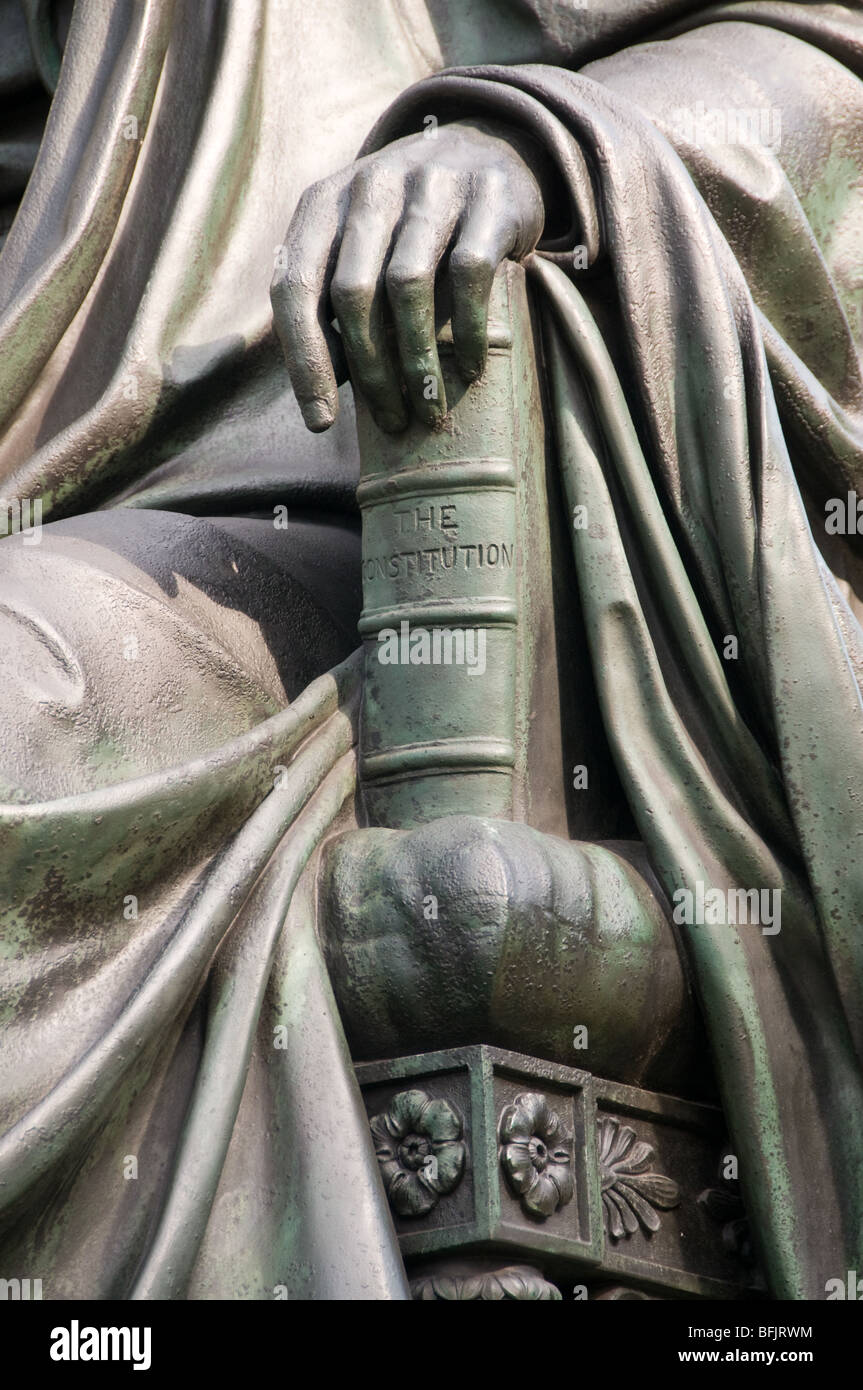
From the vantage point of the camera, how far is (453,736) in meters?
3.00

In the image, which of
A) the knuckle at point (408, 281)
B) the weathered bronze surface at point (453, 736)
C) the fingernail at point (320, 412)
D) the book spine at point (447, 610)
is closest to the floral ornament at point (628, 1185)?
the weathered bronze surface at point (453, 736)

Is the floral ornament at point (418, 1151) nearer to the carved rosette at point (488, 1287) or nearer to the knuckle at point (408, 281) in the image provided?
the carved rosette at point (488, 1287)

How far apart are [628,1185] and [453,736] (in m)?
0.62

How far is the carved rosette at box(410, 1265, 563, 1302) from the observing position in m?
2.71

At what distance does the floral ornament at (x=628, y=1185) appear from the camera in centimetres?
291

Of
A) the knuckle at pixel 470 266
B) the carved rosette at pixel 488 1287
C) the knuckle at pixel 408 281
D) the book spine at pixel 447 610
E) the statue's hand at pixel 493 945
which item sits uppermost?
the knuckle at pixel 470 266

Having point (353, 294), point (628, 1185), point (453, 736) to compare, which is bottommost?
point (628, 1185)

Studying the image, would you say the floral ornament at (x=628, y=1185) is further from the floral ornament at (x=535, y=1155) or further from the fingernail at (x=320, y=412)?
the fingernail at (x=320, y=412)

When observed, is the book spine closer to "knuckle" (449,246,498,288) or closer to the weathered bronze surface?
the weathered bronze surface

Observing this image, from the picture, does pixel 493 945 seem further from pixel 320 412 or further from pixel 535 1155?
pixel 320 412

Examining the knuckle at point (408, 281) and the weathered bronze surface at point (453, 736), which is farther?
the knuckle at point (408, 281)

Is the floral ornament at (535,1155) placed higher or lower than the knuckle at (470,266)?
lower

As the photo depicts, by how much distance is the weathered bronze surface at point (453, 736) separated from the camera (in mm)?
2727

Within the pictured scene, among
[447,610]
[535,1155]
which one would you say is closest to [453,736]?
[447,610]
